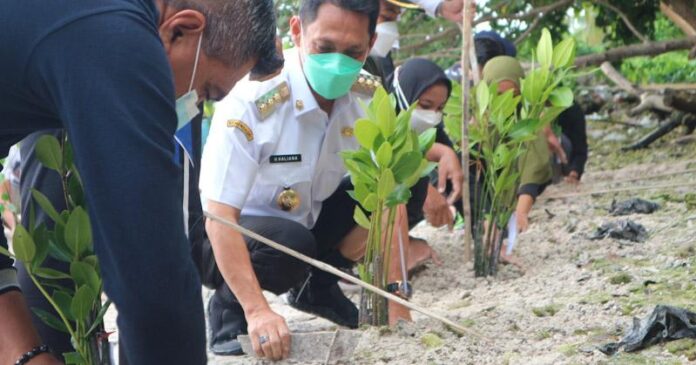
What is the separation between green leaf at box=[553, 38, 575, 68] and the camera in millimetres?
3679

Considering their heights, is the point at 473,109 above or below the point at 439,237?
above

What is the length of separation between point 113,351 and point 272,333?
0.58 meters

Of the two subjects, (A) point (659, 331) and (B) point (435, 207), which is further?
(B) point (435, 207)

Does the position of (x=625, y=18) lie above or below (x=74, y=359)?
above

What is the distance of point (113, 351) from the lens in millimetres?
2238

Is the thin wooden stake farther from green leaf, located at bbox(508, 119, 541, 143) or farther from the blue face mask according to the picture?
the blue face mask

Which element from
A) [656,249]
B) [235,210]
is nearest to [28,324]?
[235,210]

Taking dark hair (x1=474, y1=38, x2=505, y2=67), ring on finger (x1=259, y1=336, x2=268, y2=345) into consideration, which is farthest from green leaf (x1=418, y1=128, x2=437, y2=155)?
dark hair (x1=474, y1=38, x2=505, y2=67)

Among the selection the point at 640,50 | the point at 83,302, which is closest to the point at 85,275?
the point at 83,302

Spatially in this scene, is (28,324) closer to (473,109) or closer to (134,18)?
(134,18)

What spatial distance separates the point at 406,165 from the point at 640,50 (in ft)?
12.9

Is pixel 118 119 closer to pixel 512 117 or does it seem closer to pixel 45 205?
pixel 45 205

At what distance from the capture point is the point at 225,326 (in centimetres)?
331

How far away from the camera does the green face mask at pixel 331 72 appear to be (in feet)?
10.3
